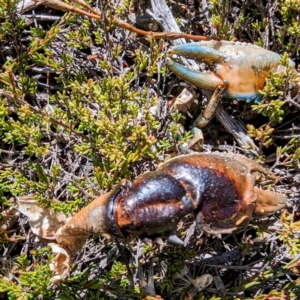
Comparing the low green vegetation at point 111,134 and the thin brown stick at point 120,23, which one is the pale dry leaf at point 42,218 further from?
the thin brown stick at point 120,23

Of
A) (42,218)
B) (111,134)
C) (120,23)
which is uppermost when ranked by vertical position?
(120,23)

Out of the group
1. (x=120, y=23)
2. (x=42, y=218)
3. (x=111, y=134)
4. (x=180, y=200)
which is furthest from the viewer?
(x=120, y=23)

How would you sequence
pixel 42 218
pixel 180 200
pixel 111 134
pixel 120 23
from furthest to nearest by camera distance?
pixel 120 23 < pixel 42 218 < pixel 111 134 < pixel 180 200

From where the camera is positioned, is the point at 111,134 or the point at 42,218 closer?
the point at 111,134

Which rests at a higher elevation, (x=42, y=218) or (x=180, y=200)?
(x=180, y=200)

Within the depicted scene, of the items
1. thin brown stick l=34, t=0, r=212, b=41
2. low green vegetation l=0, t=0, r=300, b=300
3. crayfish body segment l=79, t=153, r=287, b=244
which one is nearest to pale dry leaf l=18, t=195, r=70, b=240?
low green vegetation l=0, t=0, r=300, b=300

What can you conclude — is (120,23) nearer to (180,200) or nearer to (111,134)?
(111,134)

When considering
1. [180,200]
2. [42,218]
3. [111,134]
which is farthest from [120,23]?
[180,200]

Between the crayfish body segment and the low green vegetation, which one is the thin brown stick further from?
the crayfish body segment

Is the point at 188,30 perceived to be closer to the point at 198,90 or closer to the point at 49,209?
the point at 198,90
